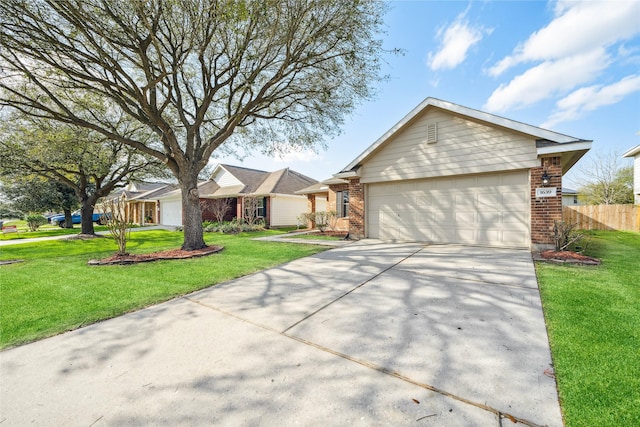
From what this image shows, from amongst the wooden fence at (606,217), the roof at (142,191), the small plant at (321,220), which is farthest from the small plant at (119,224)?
the wooden fence at (606,217)

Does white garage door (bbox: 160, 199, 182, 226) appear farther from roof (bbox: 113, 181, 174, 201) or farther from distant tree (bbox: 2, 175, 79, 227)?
distant tree (bbox: 2, 175, 79, 227)

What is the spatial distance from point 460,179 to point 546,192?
2.24 meters

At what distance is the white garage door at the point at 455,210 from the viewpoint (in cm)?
786

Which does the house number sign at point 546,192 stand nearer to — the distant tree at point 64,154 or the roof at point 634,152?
the distant tree at point 64,154

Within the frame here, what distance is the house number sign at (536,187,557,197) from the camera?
7.13m

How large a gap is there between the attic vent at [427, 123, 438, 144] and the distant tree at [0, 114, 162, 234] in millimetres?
12778

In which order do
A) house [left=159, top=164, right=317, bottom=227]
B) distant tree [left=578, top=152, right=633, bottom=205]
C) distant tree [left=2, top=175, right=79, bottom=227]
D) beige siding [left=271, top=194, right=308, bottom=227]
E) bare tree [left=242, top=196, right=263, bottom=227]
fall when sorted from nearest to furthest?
bare tree [left=242, top=196, right=263, bottom=227] → house [left=159, top=164, right=317, bottom=227] → beige siding [left=271, top=194, right=308, bottom=227] → distant tree [left=2, top=175, right=79, bottom=227] → distant tree [left=578, top=152, right=633, bottom=205]

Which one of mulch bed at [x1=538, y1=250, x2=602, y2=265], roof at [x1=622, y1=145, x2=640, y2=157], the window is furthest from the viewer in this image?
roof at [x1=622, y1=145, x2=640, y2=157]

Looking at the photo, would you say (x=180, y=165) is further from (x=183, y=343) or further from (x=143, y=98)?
(x=183, y=343)

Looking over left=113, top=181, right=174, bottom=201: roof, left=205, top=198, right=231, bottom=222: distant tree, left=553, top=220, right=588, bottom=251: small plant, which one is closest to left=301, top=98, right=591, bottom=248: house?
left=553, top=220, right=588, bottom=251: small plant

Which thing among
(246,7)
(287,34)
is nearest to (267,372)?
(246,7)

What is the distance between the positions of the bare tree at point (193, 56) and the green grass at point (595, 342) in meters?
8.01

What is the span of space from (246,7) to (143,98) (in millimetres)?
4101

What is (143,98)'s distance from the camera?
7797 mm
